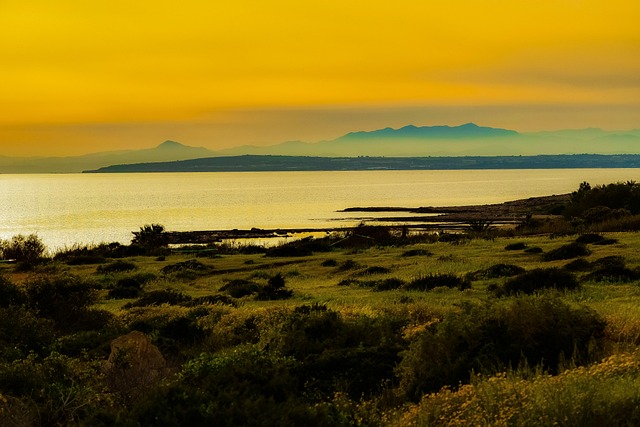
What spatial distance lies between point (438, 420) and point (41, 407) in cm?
650

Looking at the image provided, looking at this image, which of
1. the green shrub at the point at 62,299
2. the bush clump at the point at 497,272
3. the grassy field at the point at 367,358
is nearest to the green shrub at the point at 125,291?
the grassy field at the point at 367,358

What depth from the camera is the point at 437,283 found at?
95.7 feet

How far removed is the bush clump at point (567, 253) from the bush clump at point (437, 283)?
342 inches

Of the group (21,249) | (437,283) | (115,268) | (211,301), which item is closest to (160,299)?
(211,301)

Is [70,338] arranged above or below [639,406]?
below

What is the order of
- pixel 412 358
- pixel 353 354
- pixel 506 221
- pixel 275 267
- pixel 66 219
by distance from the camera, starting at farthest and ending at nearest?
pixel 66 219
pixel 506 221
pixel 275 267
pixel 353 354
pixel 412 358

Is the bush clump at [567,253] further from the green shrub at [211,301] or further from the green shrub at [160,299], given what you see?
the green shrub at [160,299]

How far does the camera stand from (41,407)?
12422mm

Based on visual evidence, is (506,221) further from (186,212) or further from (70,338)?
(70,338)

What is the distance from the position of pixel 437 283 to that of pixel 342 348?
44.1 feet

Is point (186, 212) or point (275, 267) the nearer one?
point (275, 267)

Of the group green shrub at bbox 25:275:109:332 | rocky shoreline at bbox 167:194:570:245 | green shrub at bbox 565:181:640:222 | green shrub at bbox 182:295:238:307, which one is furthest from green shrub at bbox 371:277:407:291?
rocky shoreline at bbox 167:194:570:245

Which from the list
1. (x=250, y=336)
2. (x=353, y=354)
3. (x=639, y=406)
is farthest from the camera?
(x=250, y=336)

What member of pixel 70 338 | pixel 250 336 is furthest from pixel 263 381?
pixel 70 338
